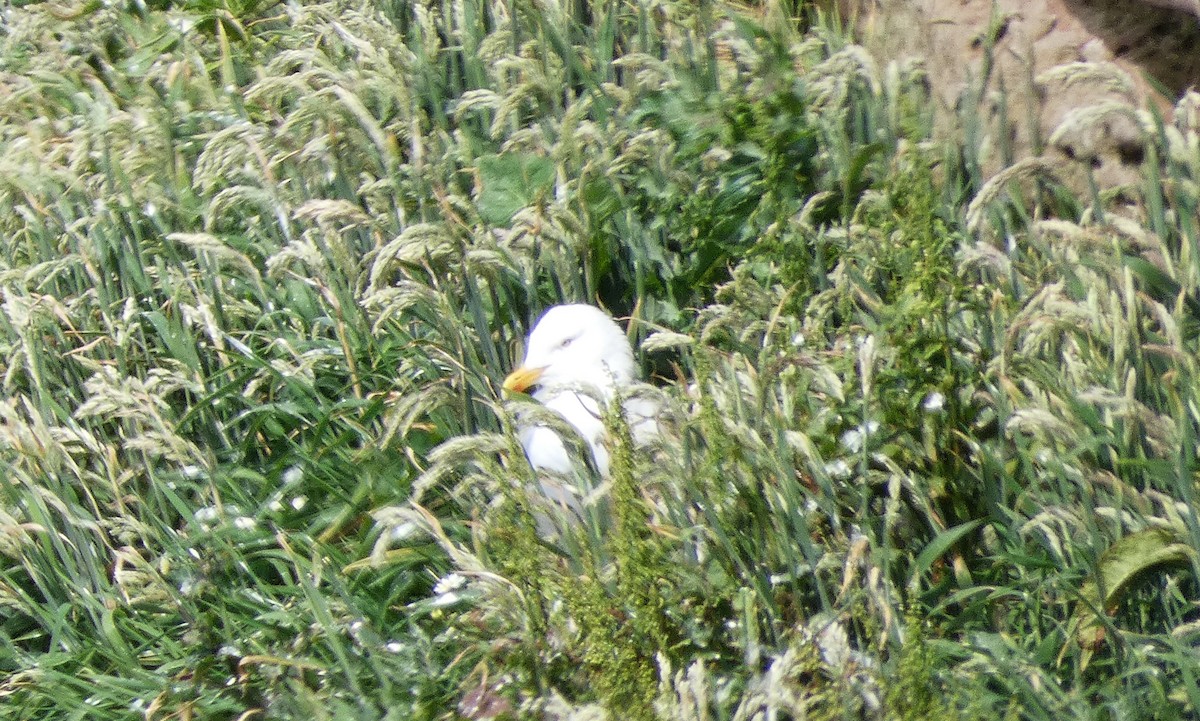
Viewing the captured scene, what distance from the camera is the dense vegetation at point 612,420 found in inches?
104

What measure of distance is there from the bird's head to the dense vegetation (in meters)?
0.11

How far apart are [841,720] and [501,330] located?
172 centimetres

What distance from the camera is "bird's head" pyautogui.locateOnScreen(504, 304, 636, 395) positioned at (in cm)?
360

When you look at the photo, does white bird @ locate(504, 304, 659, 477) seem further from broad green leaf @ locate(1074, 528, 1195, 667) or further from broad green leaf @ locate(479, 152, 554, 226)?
broad green leaf @ locate(1074, 528, 1195, 667)

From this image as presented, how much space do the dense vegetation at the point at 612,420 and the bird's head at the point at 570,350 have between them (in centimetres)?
11

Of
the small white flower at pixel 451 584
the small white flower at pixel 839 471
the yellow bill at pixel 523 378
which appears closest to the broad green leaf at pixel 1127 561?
the small white flower at pixel 839 471

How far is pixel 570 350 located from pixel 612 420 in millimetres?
1123

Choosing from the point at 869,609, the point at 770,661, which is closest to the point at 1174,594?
the point at 869,609

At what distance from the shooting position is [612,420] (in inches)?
98.5

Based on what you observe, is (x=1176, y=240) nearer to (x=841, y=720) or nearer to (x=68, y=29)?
(x=841, y=720)

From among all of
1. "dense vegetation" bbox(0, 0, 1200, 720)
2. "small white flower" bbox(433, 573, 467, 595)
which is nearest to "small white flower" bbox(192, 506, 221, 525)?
"dense vegetation" bbox(0, 0, 1200, 720)

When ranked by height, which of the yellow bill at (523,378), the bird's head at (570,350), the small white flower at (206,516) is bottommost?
Answer: the small white flower at (206,516)

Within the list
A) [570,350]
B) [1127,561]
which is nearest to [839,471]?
[1127,561]

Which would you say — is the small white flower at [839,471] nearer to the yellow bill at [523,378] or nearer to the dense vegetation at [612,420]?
the dense vegetation at [612,420]
